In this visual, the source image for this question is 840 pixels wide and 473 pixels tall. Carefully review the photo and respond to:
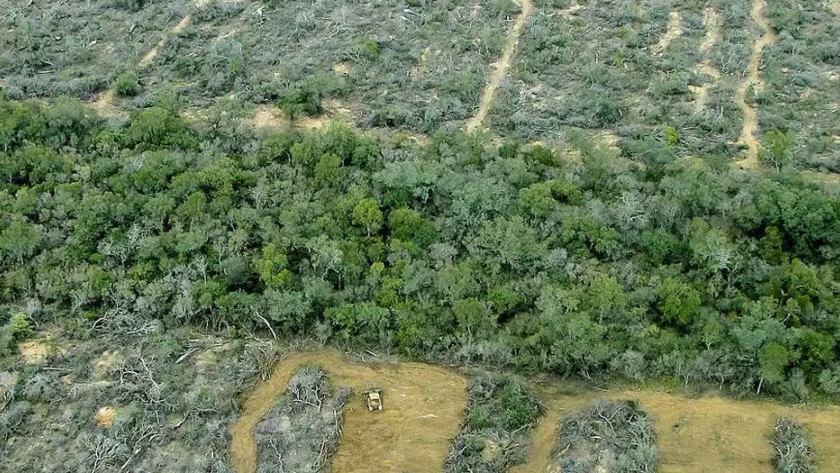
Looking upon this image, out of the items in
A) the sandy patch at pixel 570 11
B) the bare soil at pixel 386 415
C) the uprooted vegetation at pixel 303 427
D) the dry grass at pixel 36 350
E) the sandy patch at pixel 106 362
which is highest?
the sandy patch at pixel 570 11

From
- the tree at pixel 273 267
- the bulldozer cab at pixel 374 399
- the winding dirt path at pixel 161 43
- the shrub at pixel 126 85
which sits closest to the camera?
the bulldozer cab at pixel 374 399

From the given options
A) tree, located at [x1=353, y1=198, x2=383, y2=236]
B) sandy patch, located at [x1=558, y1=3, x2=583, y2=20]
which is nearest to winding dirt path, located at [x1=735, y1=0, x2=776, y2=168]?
sandy patch, located at [x1=558, y1=3, x2=583, y2=20]

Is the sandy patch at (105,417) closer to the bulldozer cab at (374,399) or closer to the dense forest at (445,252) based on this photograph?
the dense forest at (445,252)

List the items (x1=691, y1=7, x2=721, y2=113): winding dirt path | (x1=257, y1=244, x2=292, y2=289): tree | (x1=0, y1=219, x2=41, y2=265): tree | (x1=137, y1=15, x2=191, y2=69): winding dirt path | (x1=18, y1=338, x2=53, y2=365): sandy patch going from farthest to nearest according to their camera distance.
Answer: (x1=137, y1=15, x2=191, y2=69): winding dirt path, (x1=691, y1=7, x2=721, y2=113): winding dirt path, (x1=0, y1=219, x2=41, y2=265): tree, (x1=257, y1=244, x2=292, y2=289): tree, (x1=18, y1=338, x2=53, y2=365): sandy patch

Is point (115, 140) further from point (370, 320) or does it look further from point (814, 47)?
point (814, 47)

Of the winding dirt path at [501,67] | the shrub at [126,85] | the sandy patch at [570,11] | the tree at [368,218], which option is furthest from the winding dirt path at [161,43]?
the sandy patch at [570,11]

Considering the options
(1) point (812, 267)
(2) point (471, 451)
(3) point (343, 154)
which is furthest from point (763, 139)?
(2) point (471, 451)

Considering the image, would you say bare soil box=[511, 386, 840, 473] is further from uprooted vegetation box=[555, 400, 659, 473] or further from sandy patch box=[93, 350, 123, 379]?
sandy patch box=[93, 350, 123, 379]
